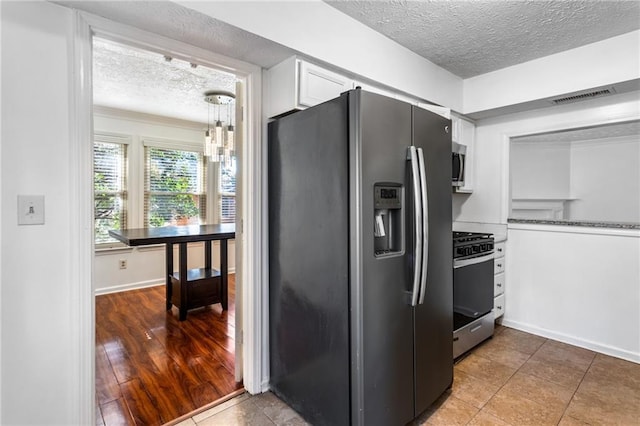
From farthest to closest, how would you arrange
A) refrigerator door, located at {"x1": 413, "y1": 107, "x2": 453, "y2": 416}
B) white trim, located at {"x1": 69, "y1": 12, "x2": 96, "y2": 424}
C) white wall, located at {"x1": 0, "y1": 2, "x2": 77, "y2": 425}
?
A: 1. refrigerator door, located at {"x1": 413, "y1": 107, "x2": 453, "y2": 416}
2. white trim, located at {"x1": 69, "y1": 12, "x2": 96, "y2": 424}
3. white wall, located at {"x1": 0, "y1": 2, "x2": 77, "y2": 425}

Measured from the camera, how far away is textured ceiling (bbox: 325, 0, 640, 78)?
1.98m

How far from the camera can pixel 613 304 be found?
268cm

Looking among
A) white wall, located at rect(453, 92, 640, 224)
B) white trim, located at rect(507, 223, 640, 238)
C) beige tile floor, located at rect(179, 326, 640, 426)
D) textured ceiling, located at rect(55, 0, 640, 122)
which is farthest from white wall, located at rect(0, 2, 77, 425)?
white trim, located at rect(507, 223, 640, 238)

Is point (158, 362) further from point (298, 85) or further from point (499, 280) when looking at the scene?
point (499, 280)

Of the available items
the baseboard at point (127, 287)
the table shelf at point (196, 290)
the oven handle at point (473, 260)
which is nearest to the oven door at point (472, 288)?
the oven handle at point (473, 260)

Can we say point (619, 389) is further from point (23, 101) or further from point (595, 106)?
point (23, 101)

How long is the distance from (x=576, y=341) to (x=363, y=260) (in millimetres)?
2643

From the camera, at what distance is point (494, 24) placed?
7.18ft

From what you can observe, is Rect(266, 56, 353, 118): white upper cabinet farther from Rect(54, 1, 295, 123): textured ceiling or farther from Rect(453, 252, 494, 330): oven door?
Rect(453, 252, 494, 330): oven door

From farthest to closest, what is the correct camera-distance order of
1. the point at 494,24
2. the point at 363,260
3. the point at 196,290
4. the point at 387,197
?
the point at 196,290 → the point at 494,24 → the point at 387,197 → the point at 363,260

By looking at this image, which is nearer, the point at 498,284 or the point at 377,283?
the point at 377,283

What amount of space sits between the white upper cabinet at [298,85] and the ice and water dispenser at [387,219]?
0.75 metres

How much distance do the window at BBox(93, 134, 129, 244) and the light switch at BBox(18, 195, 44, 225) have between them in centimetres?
334

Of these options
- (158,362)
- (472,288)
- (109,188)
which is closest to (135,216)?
(109,188)
